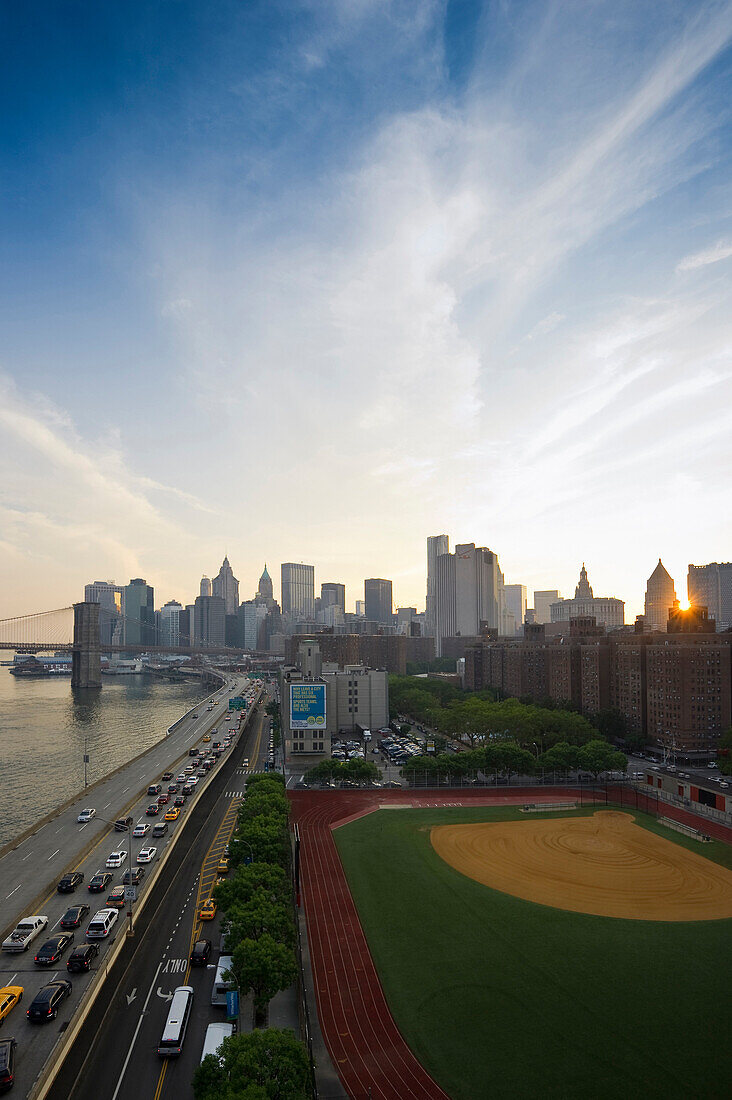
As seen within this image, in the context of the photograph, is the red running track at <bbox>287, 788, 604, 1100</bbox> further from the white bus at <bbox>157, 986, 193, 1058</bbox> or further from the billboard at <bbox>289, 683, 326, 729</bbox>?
the billboard at <bbox>289, 683, 326, 729</bbox>

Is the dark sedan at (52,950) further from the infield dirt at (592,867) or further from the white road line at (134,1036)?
the infield dirt at (592,867)

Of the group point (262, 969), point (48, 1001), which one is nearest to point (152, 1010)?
point (48, 1001)

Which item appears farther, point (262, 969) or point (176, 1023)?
point (262, 969)

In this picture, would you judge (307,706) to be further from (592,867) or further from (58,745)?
(58,745)

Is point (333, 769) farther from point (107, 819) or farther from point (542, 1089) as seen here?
point (542, 1089)

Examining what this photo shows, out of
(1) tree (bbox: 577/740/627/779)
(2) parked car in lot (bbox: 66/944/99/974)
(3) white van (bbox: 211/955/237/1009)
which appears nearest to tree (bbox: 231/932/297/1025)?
(3) white van (bbox: 211/955/237/1009)

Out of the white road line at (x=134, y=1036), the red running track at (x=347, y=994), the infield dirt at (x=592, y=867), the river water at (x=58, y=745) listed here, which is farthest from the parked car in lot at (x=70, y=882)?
the infield dirt at (x=592, y=867)

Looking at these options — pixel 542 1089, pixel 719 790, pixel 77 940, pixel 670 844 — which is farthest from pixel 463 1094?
pixel 719 790
